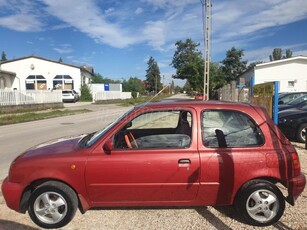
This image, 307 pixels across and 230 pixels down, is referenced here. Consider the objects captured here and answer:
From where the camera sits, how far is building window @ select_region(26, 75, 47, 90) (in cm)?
4941

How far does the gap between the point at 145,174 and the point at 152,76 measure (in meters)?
115

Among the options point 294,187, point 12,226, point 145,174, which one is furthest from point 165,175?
point 12,226

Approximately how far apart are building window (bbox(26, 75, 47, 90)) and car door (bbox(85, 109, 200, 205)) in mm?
49145

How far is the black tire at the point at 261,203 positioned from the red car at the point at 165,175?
12 millimetres

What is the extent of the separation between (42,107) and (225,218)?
2702 cm

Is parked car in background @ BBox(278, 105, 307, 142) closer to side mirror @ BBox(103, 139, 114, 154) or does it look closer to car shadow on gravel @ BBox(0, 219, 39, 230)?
side mirror @ BBox(103, 139, 114, 154)

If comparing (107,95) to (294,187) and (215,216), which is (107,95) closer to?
(215,216)

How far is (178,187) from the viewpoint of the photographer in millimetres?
3869

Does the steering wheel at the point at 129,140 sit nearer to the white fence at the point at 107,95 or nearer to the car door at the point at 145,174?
the car door at the point at 145,174

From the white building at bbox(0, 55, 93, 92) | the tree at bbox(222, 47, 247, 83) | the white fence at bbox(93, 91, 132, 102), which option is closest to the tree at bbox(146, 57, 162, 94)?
the tree at bbox(222, 47, 247, 83)

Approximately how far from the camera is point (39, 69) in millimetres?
49875

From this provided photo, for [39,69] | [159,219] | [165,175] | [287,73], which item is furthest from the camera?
[39,69]

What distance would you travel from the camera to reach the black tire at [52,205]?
3.85 meters

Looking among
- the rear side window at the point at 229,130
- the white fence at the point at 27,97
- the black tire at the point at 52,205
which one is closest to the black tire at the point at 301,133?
the rear side window at the point at 229,130
